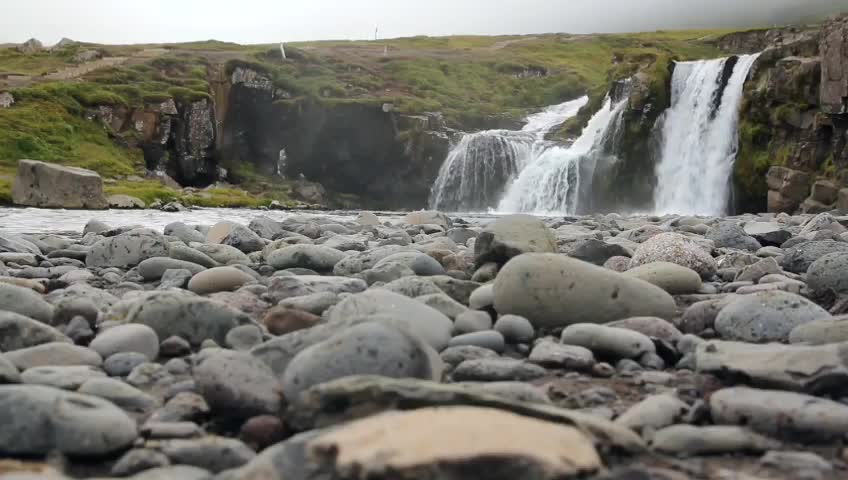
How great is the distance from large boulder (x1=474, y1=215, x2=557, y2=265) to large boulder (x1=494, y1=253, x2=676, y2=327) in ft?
5.01

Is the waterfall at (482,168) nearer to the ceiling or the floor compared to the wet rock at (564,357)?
nearer to the floor

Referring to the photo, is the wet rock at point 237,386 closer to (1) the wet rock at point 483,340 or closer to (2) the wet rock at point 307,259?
(1) the wet rock at point 483,340

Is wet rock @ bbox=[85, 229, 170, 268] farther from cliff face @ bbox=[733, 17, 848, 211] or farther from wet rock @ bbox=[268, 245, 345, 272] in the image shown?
cliff face @ bbox=[733, 17, 848, 211]

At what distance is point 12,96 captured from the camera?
144ft

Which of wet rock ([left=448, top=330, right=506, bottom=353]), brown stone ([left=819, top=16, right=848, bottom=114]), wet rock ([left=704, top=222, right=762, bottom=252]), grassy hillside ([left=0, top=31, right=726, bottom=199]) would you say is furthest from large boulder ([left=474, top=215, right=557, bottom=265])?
grassy hillside ([left=0, top=31, right=726, bottom=199])

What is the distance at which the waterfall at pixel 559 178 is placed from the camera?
1282 inches

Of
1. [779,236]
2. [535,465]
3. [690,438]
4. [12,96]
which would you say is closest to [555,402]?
[690,438]

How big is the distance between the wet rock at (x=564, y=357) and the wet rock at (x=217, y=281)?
2819mm

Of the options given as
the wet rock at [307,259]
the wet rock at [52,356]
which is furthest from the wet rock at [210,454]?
the wet rock at [307,259]

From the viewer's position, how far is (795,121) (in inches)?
1016

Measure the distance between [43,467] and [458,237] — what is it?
7985 mm

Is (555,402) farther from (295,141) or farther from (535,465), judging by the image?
(295,141)

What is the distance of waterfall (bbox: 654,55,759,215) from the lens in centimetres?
2809

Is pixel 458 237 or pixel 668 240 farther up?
pixel 668 240
